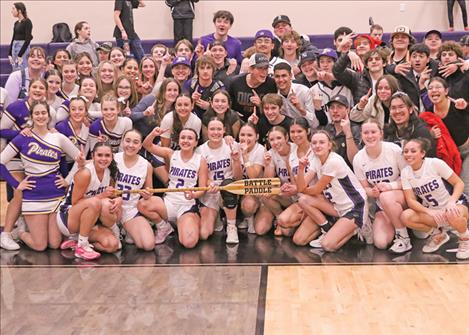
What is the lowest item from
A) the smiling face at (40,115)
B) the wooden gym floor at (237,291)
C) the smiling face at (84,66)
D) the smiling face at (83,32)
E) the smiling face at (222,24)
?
the wooden gym floor at (237,291)

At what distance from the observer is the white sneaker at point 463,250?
5.02 meters

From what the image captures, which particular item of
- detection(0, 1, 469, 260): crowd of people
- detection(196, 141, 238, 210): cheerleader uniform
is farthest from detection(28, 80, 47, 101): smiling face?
detection(196, 141, 238, 210): cheerleader uniform

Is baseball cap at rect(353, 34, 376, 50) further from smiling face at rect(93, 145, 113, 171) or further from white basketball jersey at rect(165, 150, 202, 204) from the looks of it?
smiling face at rect(93, 145, 113, 171)

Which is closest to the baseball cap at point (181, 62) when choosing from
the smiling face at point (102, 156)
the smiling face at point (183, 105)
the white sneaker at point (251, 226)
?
the smiling face at point (183, 105)

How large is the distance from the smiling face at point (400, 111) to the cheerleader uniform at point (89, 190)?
2204 mm

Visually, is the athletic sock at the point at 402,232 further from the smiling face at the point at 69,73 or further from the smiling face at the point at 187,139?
the smiling face at the point at 69,73

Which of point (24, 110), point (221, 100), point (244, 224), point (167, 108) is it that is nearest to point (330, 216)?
point (244, 224)

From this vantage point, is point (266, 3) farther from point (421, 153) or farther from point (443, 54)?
point (421, 153)

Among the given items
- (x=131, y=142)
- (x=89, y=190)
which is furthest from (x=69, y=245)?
(x=131, y=142)

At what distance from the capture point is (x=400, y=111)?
17.5ft

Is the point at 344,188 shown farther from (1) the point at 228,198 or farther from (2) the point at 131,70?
(2) the point at 131,70

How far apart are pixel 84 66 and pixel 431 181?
10.3 feet

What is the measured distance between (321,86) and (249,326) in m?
2.78

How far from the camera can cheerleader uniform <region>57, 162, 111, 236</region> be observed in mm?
5445
